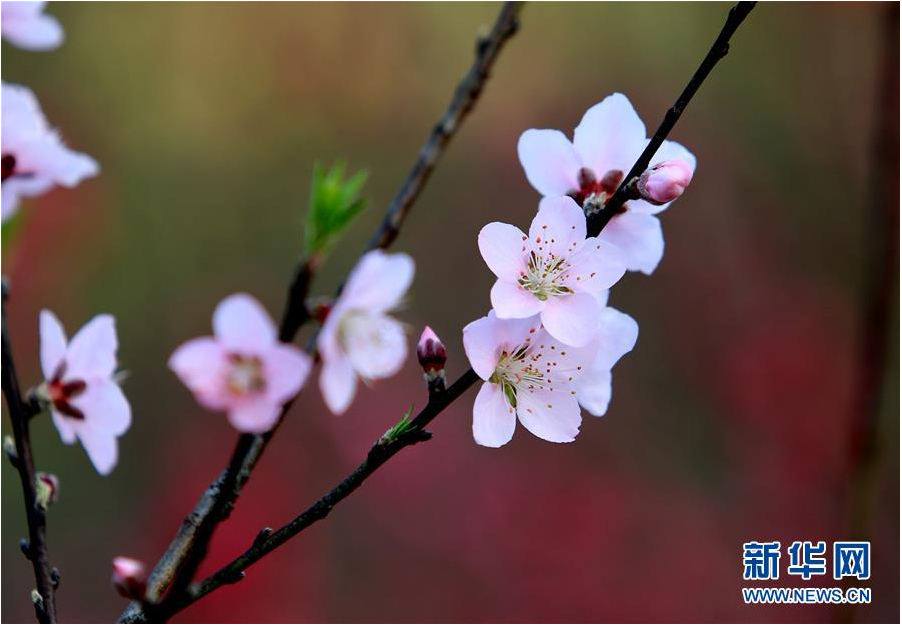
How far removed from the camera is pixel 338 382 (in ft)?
1.61

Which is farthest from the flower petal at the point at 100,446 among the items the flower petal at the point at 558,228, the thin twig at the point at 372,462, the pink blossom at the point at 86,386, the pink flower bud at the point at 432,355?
the flower petal at the point at 558,228

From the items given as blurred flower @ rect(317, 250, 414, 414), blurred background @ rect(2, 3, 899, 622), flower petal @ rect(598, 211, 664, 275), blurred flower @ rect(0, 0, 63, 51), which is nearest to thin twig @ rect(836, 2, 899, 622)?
flower petal @ rect(598, 211, 664, 275)

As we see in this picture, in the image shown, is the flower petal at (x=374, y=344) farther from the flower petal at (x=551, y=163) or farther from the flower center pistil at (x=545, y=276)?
the flower petal at (x=551, y=163)

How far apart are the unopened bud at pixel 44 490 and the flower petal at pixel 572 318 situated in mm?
372

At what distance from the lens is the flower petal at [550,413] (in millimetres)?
A: 588

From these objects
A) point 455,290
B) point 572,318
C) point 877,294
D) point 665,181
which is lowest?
point 572,318

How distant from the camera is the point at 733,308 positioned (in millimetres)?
3121

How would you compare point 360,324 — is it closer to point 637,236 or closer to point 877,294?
point 637,236

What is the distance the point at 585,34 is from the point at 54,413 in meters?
3.50

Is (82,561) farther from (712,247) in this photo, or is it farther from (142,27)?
(712,247)

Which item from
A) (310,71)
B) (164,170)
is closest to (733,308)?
(310,71)

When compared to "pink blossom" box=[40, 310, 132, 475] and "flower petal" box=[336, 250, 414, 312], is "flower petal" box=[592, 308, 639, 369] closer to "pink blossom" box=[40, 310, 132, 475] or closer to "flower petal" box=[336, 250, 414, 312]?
"flower petal" box=[336, 250, 414, 312]

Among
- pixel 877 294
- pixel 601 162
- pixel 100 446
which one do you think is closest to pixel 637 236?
pixel 601 162

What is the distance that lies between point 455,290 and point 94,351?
9.35ft
